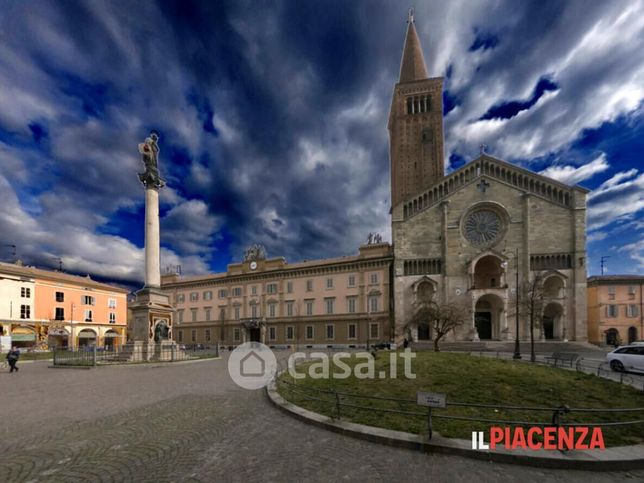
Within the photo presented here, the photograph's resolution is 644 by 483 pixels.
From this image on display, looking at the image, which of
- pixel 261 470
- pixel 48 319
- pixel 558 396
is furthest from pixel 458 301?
pixel 48 319

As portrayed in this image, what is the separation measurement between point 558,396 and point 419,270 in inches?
1353

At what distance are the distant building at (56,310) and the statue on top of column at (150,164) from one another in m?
30.7

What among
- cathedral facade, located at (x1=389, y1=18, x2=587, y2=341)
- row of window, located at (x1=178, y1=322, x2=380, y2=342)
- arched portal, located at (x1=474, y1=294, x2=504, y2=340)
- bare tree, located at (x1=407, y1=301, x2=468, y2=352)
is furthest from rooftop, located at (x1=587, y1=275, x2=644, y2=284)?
row of window, located at (x1=178, y1=322, x2=380, y2=342)

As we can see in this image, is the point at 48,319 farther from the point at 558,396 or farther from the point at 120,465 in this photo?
the point at 558,396

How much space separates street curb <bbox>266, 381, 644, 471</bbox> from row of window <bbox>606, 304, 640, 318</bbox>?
5259 centimetres

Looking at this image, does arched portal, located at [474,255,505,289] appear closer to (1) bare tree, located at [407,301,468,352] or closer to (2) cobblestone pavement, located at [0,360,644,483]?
(1) bare tree, located at [407,301,468,352]

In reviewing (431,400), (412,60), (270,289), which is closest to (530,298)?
(431,400)

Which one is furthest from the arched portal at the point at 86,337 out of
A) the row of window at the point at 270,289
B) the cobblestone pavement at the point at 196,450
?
the cobblestone pavement at the point at 196,450

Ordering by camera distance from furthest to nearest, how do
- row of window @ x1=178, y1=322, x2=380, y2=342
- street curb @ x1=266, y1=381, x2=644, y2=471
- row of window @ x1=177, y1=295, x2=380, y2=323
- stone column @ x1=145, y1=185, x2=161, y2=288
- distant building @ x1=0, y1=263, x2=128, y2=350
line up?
row of window @ x1=177, y1=295, x2=380, y2=323
row of window @ x1=178, y1=322, x2=380, y2=342
distant building @ x1=0, y1=263, x2=128, y2=350
stone column @ x1=145, y1=185, x2=161, y2=288
street curb @ x1=266, y1=381, x2=644, y2=471

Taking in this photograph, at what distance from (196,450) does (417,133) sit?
218 feet

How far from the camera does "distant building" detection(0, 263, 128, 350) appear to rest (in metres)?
41.2

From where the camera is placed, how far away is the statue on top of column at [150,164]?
27672 millimetres

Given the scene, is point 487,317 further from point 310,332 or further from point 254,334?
point 254,334

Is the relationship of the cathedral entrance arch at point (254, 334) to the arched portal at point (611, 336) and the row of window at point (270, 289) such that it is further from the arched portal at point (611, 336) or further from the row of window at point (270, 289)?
the arched portal at point (611, 336)
